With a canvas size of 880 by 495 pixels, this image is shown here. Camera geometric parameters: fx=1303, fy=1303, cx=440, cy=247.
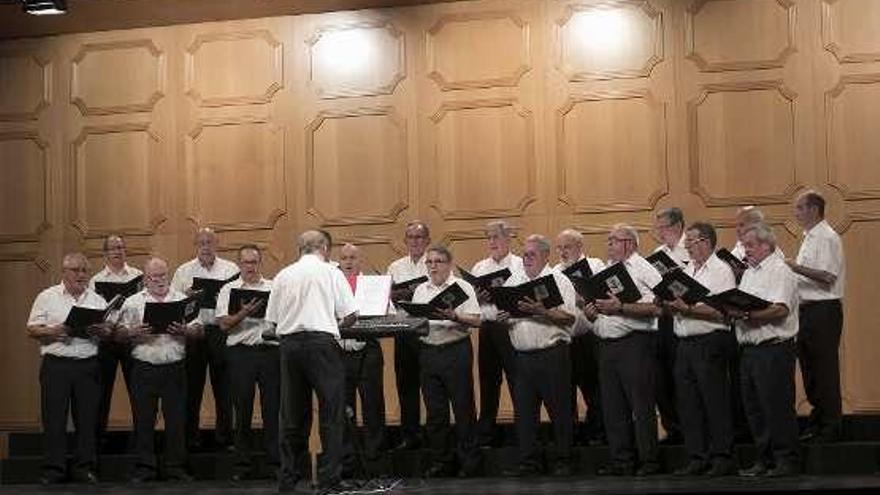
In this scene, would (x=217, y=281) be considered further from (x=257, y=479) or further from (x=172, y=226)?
(x=172, y=226)

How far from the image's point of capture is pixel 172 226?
11227mm

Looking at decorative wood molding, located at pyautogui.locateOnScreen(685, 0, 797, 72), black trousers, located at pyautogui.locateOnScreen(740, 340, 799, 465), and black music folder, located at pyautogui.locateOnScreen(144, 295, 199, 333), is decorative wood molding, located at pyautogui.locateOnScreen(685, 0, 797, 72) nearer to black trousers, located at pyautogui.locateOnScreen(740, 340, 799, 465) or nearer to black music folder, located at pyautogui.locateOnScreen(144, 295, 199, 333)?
black trousers, located at pyautogui.locateOnScreen(740, 340, 799, 465)

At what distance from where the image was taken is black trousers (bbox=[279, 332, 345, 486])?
7.20 meters

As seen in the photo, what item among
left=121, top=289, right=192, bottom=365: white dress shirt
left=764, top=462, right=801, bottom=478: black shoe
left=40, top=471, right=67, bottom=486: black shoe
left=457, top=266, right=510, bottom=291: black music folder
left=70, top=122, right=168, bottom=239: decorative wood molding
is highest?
left=70, top=122, right=168, bottom=239: decorative wood molding

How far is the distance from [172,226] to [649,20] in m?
4.38

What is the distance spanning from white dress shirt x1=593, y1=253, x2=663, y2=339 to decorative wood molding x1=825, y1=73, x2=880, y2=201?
8.72 ft

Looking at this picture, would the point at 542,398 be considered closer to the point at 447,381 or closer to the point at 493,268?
the point at 447,381

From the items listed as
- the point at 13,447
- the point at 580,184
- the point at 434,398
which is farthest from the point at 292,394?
the point at 580,184

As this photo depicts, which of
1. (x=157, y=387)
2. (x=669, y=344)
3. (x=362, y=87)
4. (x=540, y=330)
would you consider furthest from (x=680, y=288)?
(x=362, y=87)

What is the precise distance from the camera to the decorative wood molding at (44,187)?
448 inches

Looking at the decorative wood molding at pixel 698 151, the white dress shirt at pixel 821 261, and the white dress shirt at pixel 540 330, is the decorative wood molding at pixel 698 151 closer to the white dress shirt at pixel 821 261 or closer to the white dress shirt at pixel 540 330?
the white dress shirt at pixel 821 261

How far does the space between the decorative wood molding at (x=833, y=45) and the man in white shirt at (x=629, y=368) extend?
3105mm

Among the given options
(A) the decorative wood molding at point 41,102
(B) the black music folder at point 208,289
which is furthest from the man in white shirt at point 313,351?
(A) the decorative wood molding at point 41,102

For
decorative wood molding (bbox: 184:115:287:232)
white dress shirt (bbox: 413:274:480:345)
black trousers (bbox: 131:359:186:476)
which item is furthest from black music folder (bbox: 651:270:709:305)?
decorative wood molding (bbox: 184:115:287:232)
